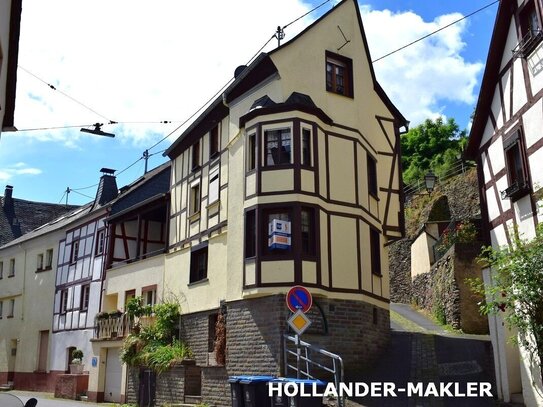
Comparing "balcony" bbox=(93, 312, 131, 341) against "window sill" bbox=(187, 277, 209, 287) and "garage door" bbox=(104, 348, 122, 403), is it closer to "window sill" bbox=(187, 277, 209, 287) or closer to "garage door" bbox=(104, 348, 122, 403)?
"garage door" bbox=(104, 348, 122, 403)

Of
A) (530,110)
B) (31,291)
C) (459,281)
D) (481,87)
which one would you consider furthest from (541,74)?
(31,291)

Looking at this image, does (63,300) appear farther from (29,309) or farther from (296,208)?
(296,208)

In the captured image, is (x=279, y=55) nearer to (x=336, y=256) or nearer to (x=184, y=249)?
(x=336, y=256)

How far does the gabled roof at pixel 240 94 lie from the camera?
19.2 m

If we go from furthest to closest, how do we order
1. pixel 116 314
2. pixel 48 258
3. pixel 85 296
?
pixel 48 258, pixel 85 296, pixel 116 314

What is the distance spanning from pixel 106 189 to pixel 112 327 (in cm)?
1034

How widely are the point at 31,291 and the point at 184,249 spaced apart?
1730 cm

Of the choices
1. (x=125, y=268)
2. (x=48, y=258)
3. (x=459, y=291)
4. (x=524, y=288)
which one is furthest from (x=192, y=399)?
(x=48, y=258)

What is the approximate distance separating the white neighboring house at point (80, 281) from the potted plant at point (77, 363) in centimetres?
34

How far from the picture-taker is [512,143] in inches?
563

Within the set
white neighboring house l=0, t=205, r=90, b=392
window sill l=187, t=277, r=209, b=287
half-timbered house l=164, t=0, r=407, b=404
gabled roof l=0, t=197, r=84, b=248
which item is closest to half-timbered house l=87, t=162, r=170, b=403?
window sill l=187, t=277, r=209, b=287

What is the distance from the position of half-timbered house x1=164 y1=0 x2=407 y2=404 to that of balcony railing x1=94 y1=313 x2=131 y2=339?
3.81 meters

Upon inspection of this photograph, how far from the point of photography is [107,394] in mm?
25703

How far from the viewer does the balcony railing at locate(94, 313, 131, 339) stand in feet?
80.8
